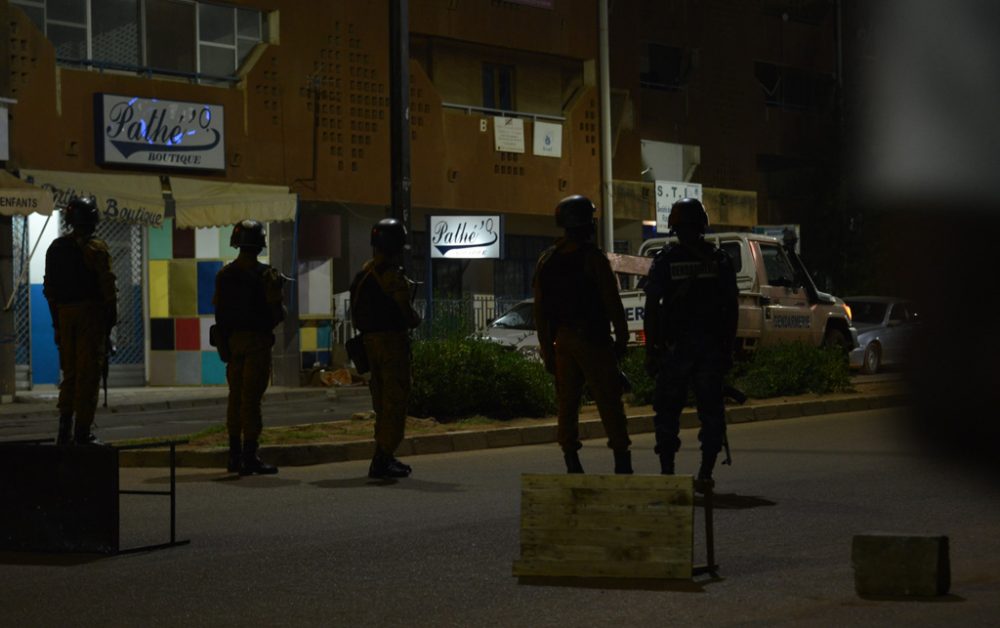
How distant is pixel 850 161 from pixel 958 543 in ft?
22.6

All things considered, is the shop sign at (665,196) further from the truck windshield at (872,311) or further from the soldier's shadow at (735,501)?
the soldier's shadow at (735,501)

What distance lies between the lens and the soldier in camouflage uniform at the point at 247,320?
11703 millimetres

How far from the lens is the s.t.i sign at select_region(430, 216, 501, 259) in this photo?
30.6 m

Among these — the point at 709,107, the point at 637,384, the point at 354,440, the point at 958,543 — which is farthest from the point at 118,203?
the point at 709,107

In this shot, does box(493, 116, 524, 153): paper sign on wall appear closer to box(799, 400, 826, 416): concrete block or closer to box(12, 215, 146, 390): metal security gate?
box(12, 215, 146, 390): metal security gate

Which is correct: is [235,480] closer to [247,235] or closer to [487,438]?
[247,235]

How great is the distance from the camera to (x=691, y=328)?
9.41m

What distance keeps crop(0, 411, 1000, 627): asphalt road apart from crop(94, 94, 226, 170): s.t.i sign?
49.3 ft

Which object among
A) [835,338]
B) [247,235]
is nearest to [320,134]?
[835,338]

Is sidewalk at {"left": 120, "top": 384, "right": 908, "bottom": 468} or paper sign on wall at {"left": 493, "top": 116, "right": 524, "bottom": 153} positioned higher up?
paper sign on wall at {"left": 493, "top": 116, "right": 524, "bottom": 153}

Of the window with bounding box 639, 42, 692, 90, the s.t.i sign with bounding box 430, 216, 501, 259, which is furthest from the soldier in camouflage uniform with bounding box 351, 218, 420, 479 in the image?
the window with bounding box 639, 42, 692, 90

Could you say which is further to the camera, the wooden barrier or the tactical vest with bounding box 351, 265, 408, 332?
the tactical vest with bounding box 351, 265, 408, 332

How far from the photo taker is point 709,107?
1681 inches

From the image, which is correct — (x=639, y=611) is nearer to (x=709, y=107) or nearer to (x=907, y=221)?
(x=907, y=221)
